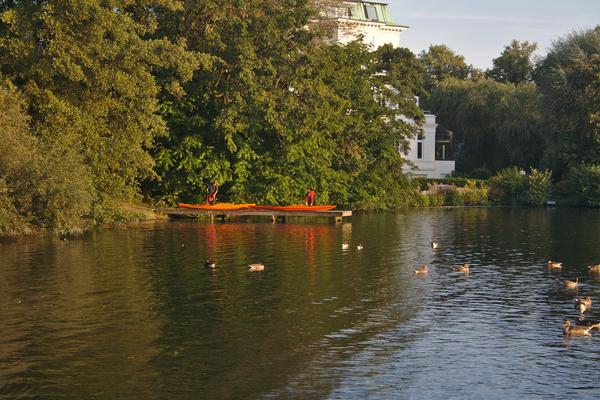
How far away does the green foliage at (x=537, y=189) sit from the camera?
8006 centimetres

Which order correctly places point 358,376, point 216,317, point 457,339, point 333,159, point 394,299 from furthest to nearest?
point 333,159, point 394,299, point 216,317, point 457,339, point 358,376

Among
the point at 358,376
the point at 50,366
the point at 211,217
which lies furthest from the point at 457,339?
the point at 211,217

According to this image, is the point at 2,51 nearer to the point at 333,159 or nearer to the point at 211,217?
the point at 211,217

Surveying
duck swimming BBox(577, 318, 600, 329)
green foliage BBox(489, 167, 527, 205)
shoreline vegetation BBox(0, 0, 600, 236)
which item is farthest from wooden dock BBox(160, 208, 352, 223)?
duck swimming BBox(577, 318, 600, 329)

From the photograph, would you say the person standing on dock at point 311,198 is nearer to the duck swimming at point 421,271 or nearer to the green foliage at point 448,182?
the green foliage at point 448,182

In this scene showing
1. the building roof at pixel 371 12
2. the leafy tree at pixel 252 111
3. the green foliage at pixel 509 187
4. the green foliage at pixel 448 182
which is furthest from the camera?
the building roof at pixel 371 12

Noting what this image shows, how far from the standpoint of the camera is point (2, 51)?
46.0m

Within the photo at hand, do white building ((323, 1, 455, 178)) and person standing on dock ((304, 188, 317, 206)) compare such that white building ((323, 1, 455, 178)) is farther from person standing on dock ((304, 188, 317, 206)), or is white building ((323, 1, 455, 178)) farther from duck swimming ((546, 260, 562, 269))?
duck swimming ((546, 260, 562, 269))

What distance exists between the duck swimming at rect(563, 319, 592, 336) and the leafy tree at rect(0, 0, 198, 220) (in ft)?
93.6

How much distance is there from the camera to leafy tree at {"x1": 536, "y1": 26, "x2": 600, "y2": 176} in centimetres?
8206

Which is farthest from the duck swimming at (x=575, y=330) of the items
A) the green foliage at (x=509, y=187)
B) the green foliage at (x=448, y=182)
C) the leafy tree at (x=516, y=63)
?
the leafy tree at (x=516, y=63)

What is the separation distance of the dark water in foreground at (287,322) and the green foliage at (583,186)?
3810 centimetres

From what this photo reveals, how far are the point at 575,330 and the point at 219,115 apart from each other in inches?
1522

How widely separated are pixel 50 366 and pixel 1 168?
22342 millimetres
